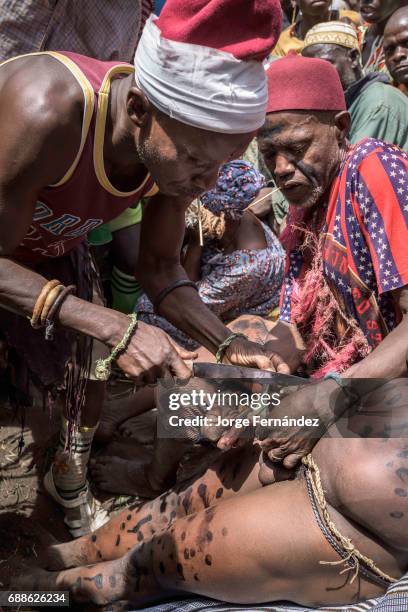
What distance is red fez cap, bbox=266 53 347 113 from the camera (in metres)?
2.46

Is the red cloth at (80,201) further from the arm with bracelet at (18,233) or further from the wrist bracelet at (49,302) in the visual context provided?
the wrist bracelet at (49,302)

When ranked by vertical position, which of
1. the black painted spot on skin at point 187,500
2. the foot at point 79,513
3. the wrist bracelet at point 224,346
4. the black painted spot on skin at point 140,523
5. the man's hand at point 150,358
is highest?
the man's hand at point 150,358

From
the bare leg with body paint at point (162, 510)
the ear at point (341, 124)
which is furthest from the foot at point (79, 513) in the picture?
the ear at point (341, 124)

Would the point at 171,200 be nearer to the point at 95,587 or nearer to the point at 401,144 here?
the point at 95,587

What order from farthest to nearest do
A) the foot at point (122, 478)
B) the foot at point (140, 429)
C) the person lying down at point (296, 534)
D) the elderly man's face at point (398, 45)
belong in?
1. the elderly man's face at point (398, 45)
2. the foot at point (140, 429)
3. the foot at point (122, 478)
4. the person lying down at point (296, 534)

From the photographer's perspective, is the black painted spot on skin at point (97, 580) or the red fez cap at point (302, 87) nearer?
the black painted spot on skin at point (97, 580)

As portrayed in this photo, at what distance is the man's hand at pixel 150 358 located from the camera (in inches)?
76.5

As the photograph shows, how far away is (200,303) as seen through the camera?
8.52 ft

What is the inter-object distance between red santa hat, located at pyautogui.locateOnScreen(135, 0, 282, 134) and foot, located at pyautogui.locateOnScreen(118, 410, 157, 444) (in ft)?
6.24

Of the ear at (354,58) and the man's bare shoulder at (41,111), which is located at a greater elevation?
the man's bare shoulder at (41,111)

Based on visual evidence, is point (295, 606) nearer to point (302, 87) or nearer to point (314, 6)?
point (302, 87)

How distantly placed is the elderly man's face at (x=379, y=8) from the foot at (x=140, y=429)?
3.94 m

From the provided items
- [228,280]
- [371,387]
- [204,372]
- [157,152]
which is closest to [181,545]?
[204,372]

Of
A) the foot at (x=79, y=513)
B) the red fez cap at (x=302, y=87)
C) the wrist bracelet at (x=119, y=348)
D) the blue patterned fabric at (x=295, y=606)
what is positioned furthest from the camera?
the foot at (x=79, y=513)
